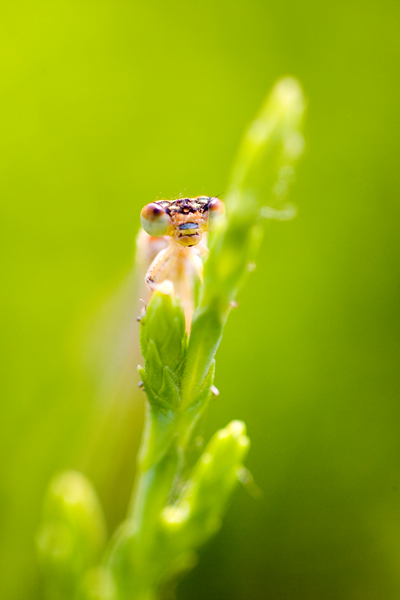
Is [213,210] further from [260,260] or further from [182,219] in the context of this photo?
[260,260]

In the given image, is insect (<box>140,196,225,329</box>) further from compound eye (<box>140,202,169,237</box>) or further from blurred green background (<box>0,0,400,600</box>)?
blurred green background (<box>0,0,400,600</box>)

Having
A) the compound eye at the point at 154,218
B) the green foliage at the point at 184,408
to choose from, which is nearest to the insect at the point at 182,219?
the compound eye at the point at 154,218

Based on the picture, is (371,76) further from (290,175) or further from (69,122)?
(290,175)

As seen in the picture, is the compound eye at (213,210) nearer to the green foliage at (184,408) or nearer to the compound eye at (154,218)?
the compound eye at (154,218)

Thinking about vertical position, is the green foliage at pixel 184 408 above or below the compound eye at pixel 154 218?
below

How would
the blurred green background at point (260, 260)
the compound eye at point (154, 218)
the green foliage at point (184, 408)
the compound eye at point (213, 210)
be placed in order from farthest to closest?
1. the blurred green background at point (260, 260)
2. the compound eye at point (213, 210)
3. the compound eye at point (154, 218)
4. the green foliage at point (184, 408)

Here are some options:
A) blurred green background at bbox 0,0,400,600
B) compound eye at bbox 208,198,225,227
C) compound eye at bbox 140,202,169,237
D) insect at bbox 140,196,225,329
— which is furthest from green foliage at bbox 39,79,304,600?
blurred green background at bbox 0,0,400,600
